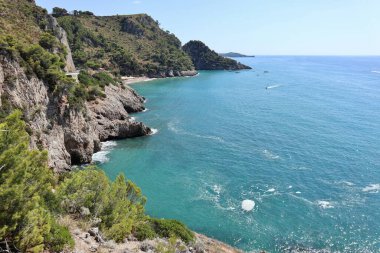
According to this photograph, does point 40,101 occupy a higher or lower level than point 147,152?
higher

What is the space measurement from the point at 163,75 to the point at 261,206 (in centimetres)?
15129

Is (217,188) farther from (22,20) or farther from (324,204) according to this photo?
(22,20)

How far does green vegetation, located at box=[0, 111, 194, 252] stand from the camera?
720 inches

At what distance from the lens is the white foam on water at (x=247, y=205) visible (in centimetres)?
4556

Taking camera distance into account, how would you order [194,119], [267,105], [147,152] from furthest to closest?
1. [267,105]
2. [194,119]
3. [147,152]

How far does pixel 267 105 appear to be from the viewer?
112375 millimetres

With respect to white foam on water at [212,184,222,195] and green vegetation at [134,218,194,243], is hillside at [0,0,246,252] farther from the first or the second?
white foam on water at [212,184,222,195]

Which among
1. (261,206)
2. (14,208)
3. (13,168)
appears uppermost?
(13,168)

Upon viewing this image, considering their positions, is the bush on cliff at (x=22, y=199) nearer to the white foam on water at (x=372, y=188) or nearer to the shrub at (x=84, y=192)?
the shrub at (x=84, y=192)

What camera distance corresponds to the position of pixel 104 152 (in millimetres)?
66438

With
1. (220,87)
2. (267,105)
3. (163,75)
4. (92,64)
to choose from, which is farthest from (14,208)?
(163,75)

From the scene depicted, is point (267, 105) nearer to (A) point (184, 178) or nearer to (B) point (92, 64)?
(A) point (184, 178)

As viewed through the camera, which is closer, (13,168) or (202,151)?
(13,168)

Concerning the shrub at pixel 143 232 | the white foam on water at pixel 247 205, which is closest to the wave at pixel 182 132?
the white foam on water at pixel 247 205
